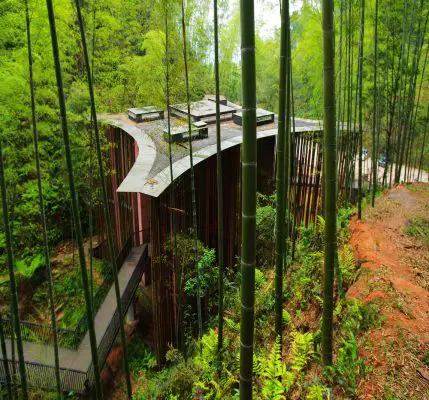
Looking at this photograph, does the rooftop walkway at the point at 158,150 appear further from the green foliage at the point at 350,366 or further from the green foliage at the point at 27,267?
the green foliage at the point at 27,267

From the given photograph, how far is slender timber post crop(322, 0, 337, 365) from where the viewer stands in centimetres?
208

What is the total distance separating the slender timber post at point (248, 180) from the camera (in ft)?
4.44

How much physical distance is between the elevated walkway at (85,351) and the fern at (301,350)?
10.5ft

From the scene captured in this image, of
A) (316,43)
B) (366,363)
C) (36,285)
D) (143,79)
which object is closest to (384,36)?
(316,43)

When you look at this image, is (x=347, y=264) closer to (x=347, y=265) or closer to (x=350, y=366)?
(x=347, y=265)

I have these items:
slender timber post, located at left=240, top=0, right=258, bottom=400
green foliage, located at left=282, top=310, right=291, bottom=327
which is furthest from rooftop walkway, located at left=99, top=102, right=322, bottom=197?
slender timber post, located at left=240, top=0, right=258, bottom=400

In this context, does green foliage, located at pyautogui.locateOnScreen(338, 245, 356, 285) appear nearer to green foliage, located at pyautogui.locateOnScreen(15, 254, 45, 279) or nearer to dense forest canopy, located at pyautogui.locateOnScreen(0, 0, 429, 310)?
dense forest canopy, located at pyautogui.locateOnScreen(0, 0, 429, 310)

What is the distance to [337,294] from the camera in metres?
4.16

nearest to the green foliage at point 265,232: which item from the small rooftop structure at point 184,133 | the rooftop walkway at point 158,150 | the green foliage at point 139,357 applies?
the rooftop walkway at point 158,150

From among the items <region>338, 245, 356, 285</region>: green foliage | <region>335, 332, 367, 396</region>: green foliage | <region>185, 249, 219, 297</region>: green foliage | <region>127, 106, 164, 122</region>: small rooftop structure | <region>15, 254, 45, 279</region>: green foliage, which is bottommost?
<region>15, 254, 45, 279</region>: green foliage

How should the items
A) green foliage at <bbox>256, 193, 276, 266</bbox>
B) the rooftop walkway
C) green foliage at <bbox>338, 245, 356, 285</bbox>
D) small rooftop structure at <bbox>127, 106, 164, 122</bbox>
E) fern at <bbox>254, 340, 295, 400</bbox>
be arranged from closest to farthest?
fern at <bbox>254, 340, 295, 400</bbox>, green foliage at <bbox>338, 245, 356, 285</bbox>, the rooftop walkway, green foliage at <bbox>256, 193, 276, 266</bbox>, small rooftop structure at <bbox>127, 106, 164, 122</bbox>

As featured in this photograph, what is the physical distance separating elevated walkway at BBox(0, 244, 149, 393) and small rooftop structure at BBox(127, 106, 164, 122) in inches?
160

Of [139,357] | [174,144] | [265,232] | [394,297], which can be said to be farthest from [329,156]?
[139,357]

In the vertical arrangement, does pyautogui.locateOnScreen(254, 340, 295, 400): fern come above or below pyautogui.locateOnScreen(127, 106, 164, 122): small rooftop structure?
below
